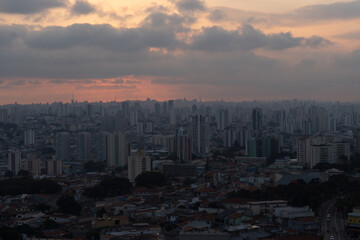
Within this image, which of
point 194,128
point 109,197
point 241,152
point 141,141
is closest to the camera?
point 109,197

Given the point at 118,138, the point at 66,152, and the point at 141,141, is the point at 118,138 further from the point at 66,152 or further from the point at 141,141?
the point at 141,141

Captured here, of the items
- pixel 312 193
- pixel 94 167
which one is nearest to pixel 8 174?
pixel 94 167

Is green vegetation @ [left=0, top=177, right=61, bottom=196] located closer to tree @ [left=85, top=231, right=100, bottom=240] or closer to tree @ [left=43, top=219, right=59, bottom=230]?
tree @ [left=43, top=219, right=59, bottom=230]

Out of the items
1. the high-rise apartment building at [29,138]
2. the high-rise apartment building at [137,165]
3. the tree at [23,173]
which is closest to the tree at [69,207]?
the high-rise apartment building at [137,165]

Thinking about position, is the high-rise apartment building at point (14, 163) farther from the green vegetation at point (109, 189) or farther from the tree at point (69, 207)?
the tree at point (69, 207)

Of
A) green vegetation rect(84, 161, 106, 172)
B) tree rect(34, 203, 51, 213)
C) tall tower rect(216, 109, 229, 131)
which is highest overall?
tall tower rect(216, 109, 229, 131)

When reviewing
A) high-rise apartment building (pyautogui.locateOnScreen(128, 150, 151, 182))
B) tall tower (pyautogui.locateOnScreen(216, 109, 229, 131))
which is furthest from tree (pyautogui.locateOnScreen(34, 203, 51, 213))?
tall tower (pyautogui.locateOnScreen(216, 109, 229, 131))

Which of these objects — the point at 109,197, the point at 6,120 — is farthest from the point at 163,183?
the point at 6,120
